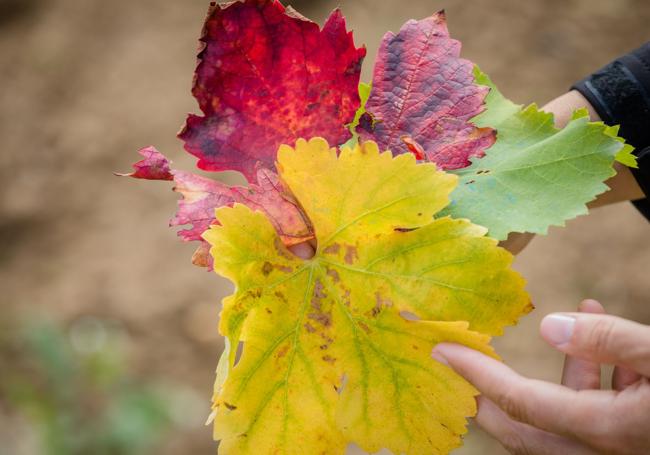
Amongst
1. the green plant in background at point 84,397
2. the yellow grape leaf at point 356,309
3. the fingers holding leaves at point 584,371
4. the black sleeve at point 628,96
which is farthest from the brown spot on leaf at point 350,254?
the green plant in background at point 84,397

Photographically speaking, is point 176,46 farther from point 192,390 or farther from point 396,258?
point 396,258

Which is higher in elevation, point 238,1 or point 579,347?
point 238,1

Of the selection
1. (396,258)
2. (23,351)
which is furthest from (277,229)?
(23,351)

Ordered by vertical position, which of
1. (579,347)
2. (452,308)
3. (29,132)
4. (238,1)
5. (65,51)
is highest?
(65,51)

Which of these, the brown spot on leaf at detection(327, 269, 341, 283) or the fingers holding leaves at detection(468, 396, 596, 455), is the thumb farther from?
the brown spot on leaf at detection(327, 269, 341, 283)

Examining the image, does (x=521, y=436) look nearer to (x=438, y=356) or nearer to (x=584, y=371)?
(x=584, y=371)

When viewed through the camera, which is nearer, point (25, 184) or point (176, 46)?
point (25, 184)

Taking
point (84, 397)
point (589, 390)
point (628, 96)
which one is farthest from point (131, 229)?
point (589, 390)
